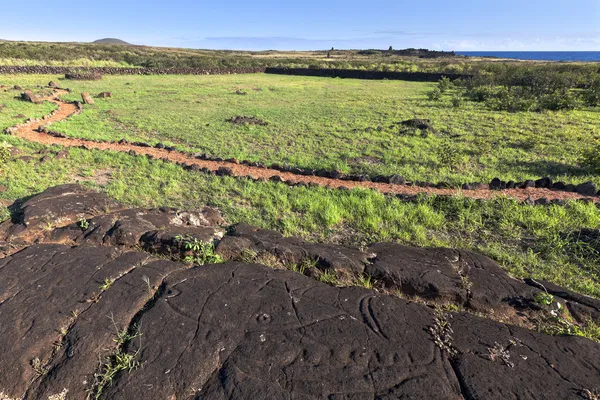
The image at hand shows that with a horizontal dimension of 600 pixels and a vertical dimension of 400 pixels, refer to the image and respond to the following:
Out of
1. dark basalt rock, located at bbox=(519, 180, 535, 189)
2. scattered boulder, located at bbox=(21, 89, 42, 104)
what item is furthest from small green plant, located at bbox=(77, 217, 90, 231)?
scattered boulder, located at bbox=(21, 89, 42, 104)

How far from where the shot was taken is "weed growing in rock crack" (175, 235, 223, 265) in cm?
487

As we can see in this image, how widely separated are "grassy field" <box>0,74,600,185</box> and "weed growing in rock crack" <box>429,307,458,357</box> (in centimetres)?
643

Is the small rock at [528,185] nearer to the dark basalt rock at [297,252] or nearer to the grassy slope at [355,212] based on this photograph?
the grassy slope at [355,212]

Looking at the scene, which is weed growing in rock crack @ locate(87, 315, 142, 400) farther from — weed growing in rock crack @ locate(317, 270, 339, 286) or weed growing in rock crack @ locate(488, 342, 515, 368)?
weed growing in rock crack @ locate(488, 342, 515, 368)

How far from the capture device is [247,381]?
2.80 m

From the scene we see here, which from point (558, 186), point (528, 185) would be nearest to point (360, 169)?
point (528, 185)

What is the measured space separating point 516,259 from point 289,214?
4.32 metres

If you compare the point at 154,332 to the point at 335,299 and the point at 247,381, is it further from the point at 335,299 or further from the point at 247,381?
the point at 335,299

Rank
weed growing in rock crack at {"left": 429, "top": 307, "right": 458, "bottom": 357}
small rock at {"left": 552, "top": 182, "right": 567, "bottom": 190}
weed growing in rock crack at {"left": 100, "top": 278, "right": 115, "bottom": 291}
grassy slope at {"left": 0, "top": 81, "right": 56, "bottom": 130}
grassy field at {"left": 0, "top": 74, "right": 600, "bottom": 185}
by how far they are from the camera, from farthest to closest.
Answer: grassy slope at {"left": 0, "top": 81, "right": 56, "bottom": 130}, grassy field at {"left": 0, "top": 74, "right": 600, "bottom": 185}, small rock at {"left": 552, "top": 182, "right": 567, "bottom": 190}, weed growing in rock crack at {"left": 100, "top": 278, "right": 115, "bottom": 291}, weed growing in rock crack at {"left": 429, "top": 307, "right": 458, "bottom": 357}

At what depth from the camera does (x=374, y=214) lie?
24.2ft

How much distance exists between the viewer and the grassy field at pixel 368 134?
1081 cm

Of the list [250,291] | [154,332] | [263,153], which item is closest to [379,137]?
[263,153]

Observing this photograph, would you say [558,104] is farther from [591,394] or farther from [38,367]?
[38,367]

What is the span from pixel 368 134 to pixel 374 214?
8.21 metres
